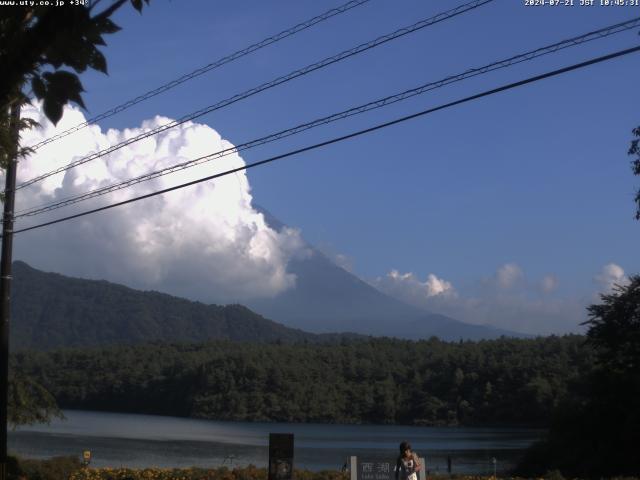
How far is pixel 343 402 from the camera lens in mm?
116875

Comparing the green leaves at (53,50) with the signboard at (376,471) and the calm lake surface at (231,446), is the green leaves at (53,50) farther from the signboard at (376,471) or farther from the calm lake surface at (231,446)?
the calm lake surface at (231,446)

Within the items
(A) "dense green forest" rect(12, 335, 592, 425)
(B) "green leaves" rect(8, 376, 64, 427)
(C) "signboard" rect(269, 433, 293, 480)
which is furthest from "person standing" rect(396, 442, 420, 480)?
(A) "dense green forest" rect(12, 335, 592, 425)

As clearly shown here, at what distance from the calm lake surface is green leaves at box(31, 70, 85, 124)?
29625 mm

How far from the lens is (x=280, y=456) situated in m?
14.1

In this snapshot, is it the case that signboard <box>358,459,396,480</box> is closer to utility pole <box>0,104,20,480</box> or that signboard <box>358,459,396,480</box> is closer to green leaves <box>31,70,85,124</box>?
utility pole <box>0,104,20,480</box>

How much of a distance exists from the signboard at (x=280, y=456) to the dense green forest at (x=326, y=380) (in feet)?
251

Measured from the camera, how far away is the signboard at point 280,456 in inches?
552

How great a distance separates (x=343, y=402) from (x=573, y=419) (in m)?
81.2

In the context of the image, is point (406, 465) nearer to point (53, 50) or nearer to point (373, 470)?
point (373, 470)

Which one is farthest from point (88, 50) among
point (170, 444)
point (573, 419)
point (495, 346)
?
point (495, 346)

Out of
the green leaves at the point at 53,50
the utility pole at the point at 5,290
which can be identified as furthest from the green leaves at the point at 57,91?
the utility pole at the point at 5,290

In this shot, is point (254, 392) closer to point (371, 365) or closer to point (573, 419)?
point (371, 365)

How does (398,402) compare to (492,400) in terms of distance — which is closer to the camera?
(492,400)

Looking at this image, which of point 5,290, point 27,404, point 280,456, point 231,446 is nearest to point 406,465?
point 280,456
